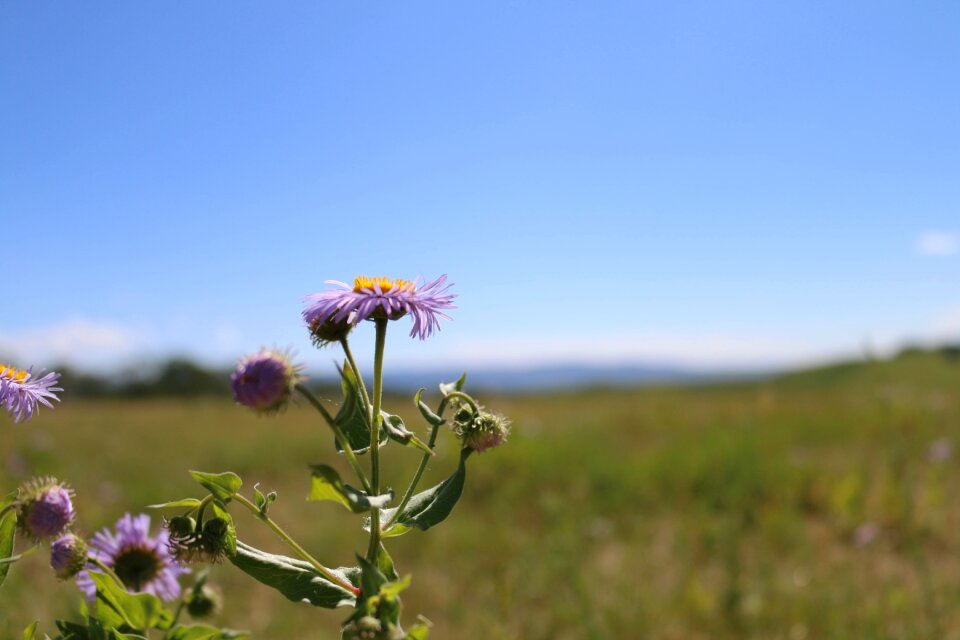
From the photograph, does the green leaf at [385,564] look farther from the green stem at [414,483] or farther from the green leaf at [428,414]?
the green leaf at [428,414]

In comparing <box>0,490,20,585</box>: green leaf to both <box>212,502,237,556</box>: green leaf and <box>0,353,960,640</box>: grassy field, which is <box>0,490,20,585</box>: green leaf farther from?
<box>0,353,960,640</box>: grassy field

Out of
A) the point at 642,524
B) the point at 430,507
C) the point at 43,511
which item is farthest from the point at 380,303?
the point at 642,524

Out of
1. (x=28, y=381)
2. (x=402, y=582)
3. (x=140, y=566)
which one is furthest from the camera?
(x=140, y=566)

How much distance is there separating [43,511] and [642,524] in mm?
2981

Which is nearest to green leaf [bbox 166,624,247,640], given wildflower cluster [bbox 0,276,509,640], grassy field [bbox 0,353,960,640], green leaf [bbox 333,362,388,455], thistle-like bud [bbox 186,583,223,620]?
wildflower cluster [bbox 0,276,509,640]

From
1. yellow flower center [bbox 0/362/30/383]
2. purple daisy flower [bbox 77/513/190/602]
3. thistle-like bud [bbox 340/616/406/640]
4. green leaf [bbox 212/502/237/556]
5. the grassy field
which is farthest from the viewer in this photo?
the grassy field

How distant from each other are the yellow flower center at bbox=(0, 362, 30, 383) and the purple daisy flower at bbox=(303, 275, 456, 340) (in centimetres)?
34

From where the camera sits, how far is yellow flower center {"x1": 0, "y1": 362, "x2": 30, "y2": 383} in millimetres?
824

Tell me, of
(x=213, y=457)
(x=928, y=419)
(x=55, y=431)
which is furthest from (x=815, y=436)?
(x=55, y=431)

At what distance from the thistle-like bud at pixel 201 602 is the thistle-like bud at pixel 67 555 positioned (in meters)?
0.14

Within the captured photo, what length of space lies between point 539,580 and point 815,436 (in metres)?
2.93

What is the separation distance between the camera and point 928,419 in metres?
5.02

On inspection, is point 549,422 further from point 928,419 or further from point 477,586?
point 477,586

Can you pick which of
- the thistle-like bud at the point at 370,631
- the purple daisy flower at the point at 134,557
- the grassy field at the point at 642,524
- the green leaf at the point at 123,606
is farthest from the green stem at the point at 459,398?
the grassy field at the point at 642,524
